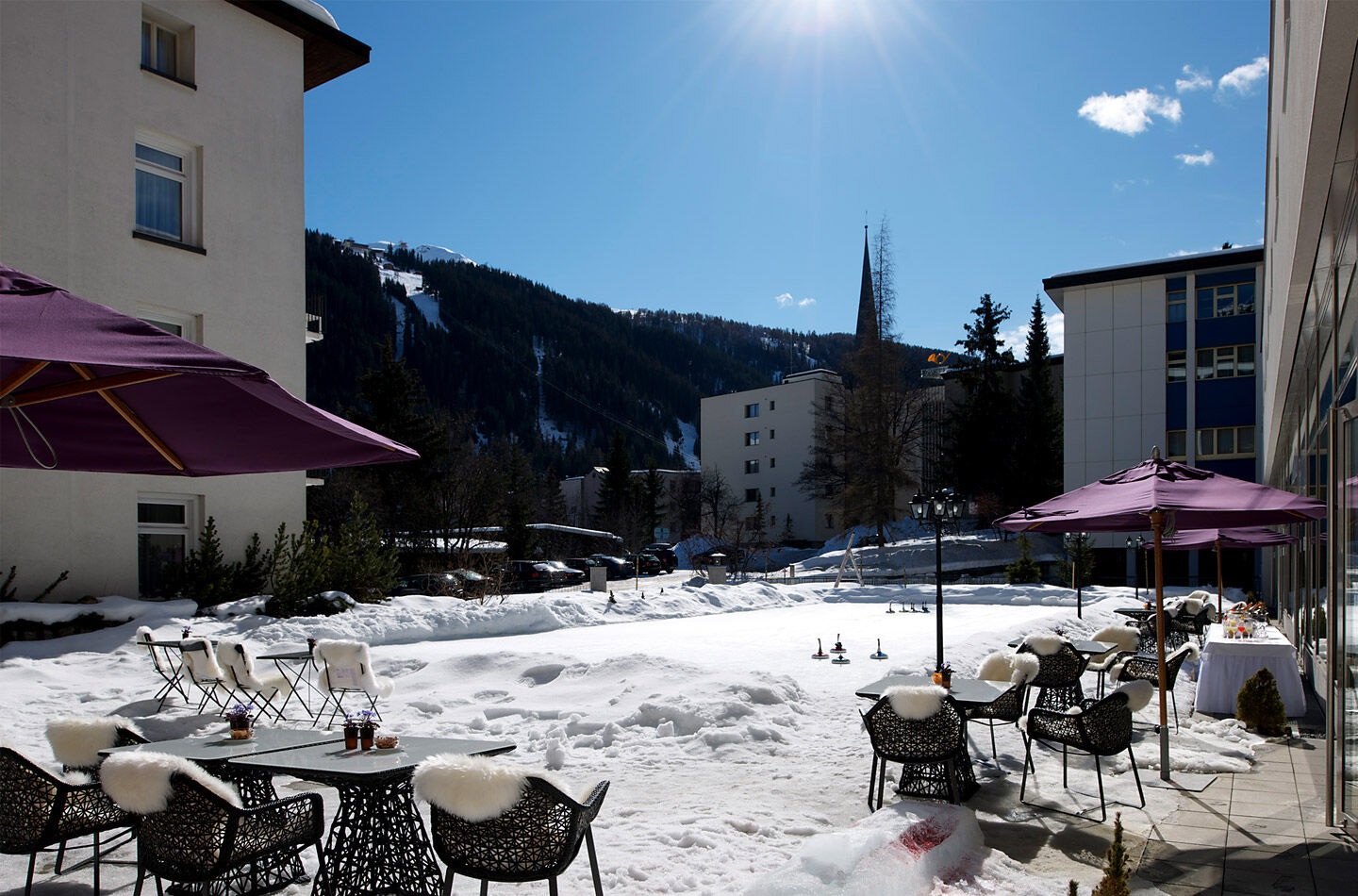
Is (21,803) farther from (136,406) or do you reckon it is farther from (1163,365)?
(1163,365)

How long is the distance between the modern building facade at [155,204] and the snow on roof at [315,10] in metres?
0.05

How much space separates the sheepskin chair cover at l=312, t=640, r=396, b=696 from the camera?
9711 millimetres

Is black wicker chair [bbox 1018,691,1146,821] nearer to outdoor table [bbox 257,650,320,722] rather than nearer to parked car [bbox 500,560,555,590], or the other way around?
outdoor table [bbox 257,650,320,722]

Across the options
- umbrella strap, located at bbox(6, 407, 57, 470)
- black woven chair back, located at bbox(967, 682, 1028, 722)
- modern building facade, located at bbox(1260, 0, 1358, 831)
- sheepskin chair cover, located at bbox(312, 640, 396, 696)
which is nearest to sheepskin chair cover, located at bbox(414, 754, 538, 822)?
umbrella strap, located at bbox(6, 407, 57, 470)

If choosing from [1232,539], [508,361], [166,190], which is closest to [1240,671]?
[1232,539]

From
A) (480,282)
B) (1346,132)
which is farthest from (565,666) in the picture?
(480,282)

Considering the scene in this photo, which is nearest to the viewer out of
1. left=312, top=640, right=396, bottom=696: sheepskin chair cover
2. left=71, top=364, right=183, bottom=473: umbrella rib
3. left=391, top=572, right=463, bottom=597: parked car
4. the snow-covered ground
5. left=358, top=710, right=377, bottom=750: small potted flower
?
left=71, top=364, right=183, bottom=473: umbrella rib

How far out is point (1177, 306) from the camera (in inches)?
1654

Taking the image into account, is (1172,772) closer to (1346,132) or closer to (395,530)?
(1346,132)

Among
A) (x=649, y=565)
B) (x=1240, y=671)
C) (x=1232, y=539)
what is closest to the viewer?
(x=1240, y=671)

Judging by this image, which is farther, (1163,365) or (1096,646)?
(1163,365)

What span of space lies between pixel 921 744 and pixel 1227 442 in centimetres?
4112

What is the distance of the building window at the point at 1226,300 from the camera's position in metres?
40.5

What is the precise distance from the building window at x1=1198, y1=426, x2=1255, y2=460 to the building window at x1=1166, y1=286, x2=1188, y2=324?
207 inches
